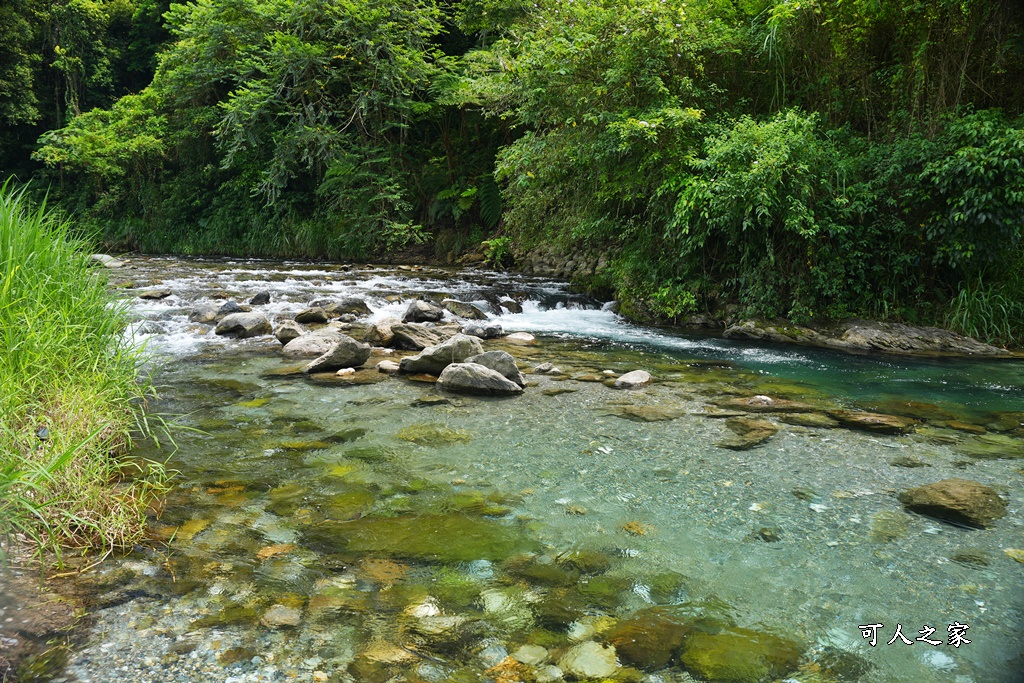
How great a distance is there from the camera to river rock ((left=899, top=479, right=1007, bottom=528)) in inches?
120

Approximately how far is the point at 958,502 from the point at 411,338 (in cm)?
539

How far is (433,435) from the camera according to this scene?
425 cm

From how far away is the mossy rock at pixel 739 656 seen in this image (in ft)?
6.44

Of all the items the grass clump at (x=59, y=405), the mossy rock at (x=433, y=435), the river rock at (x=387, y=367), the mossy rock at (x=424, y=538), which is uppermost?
the grass clump at (x=59, y=405)

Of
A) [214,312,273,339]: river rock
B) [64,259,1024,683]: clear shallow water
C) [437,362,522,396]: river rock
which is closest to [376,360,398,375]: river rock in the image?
[64,259,1024,683]: clear shallow water

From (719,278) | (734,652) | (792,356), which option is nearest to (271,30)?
(719,278)

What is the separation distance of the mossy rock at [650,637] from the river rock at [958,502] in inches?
67.9

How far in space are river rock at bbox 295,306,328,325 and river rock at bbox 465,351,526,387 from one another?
3702mm

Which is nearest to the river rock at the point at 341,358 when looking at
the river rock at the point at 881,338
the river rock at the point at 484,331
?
the river rock at the point at 484,331

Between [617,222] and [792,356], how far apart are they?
3656 millimetres

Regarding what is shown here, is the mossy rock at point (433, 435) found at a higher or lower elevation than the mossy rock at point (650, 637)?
lower

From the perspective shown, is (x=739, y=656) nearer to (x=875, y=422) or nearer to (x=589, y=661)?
(x=589, y=661)

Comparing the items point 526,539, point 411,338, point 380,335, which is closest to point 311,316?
point 380,335

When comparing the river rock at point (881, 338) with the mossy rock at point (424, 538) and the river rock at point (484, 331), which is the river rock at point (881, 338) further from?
the mossy rock at point (424, 538)
